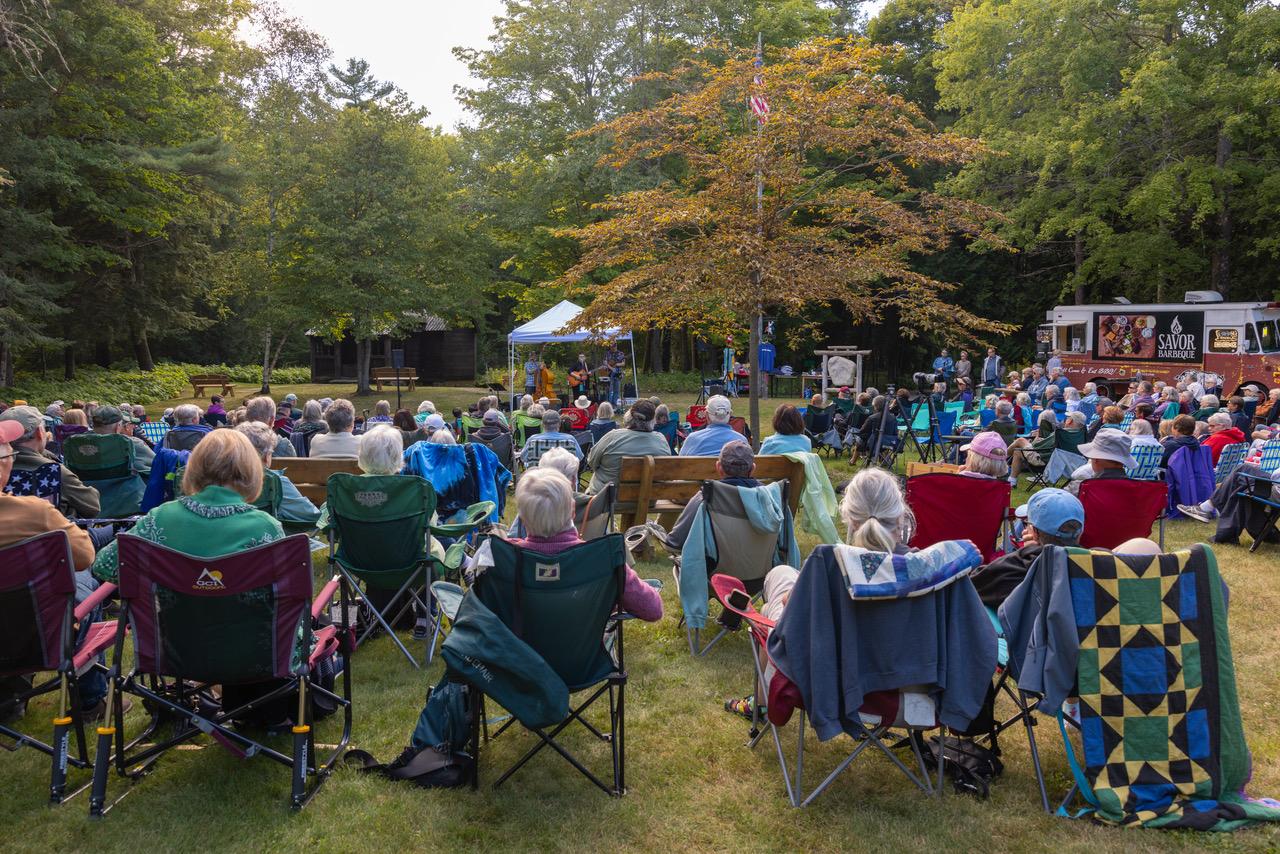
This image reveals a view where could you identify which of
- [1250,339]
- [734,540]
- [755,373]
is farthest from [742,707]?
[1250,339]

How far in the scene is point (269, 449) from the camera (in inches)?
195

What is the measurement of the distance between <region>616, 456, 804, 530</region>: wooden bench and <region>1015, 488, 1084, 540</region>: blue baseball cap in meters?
2.61

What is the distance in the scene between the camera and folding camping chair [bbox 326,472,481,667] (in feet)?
14.7

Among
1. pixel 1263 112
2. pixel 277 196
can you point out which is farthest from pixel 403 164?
pixel 1263 112

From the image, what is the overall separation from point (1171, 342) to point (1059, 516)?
59.7 feet

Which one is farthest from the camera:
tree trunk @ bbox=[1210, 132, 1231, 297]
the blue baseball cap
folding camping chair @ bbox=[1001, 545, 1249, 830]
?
tree trunk @ bbox=[1210, 132, 1231, 297]

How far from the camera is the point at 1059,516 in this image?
360 centimetres

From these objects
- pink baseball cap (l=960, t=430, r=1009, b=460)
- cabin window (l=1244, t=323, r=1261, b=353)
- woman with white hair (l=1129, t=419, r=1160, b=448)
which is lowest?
woman with white hair (l=1129, t=419, r=1160, b=448)

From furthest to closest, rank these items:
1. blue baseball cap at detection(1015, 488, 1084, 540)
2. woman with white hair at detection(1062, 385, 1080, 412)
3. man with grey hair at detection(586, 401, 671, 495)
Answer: woman with white hair at detection(1062, 385, 1080, 412)
man with grey hair at detection(586, 401, 671, 495)
blue baseball cap at detection(1015, 488, 1084, 540)

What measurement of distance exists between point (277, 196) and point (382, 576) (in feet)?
69.9

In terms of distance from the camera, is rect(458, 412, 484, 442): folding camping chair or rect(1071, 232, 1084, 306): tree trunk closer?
rect(458, 412, 484, 442): folding camping chair

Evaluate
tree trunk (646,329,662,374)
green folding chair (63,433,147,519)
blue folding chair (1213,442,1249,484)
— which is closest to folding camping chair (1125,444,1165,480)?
blue folding chair (1213,442,1249,484)

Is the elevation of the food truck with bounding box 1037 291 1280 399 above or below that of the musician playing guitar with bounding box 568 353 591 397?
above

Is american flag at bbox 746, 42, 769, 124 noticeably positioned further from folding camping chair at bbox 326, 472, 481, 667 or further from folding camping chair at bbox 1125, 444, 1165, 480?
folding camping chair at bbox 326, 472, 481, 667
